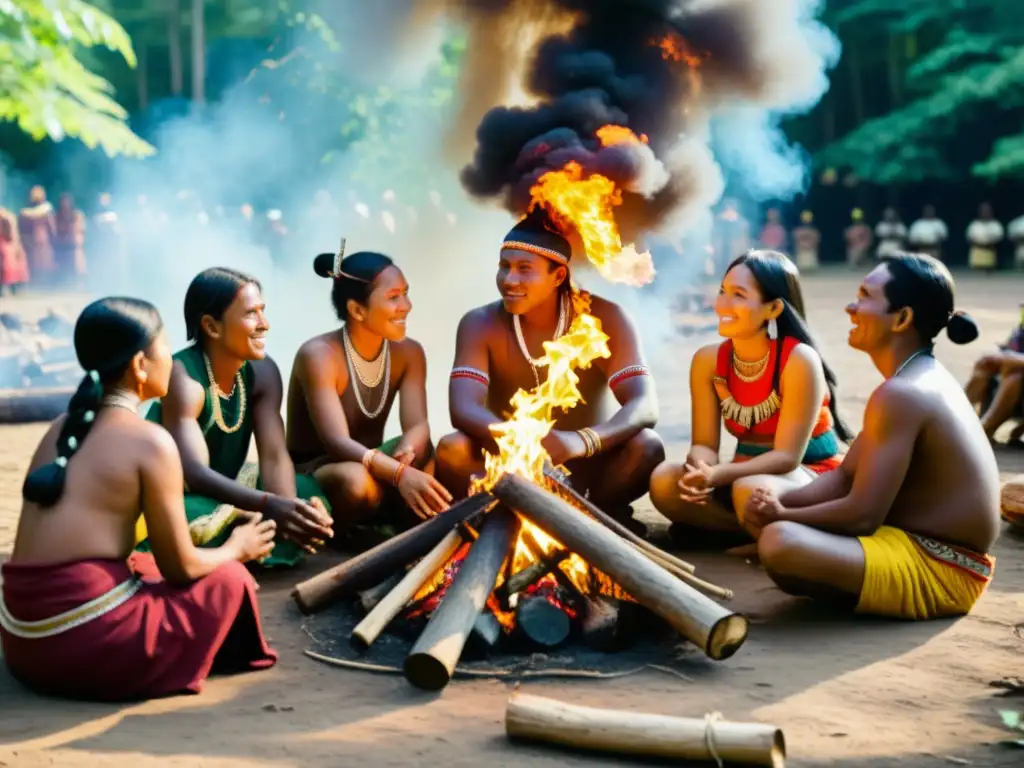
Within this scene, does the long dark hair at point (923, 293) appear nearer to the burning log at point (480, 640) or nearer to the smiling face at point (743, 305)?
the smiling face at point (743, 305)

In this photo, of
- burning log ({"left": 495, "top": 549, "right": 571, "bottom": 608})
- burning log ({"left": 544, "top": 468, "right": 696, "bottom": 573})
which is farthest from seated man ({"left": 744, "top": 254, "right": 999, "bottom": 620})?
burning log ({"left": 495, "top": 549, "right": 571, "bottom": 608})

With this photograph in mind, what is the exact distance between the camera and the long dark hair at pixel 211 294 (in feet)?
19.3

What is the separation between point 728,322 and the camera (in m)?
6.18

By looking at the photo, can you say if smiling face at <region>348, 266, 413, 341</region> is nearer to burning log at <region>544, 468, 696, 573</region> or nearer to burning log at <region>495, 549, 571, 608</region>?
burning log at <region>544, 468, 696, 573</region>

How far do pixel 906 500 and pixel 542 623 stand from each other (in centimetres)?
163

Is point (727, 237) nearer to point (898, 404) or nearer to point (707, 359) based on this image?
point (707, 359)

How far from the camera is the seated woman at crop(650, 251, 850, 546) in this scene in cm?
606

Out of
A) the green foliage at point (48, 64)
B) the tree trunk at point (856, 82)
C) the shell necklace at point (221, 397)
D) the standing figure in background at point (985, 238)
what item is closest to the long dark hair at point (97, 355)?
the shell necklace at point (221, 397)

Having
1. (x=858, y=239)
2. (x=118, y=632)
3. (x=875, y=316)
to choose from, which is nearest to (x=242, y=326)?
(x=118, y=632)

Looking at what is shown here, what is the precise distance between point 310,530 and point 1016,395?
19.9 feet

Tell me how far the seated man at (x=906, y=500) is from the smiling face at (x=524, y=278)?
167cm

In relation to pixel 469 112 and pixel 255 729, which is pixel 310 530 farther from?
pixel 469 112

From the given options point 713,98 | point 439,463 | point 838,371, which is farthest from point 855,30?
point 439,463

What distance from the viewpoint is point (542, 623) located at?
4.91 metres
